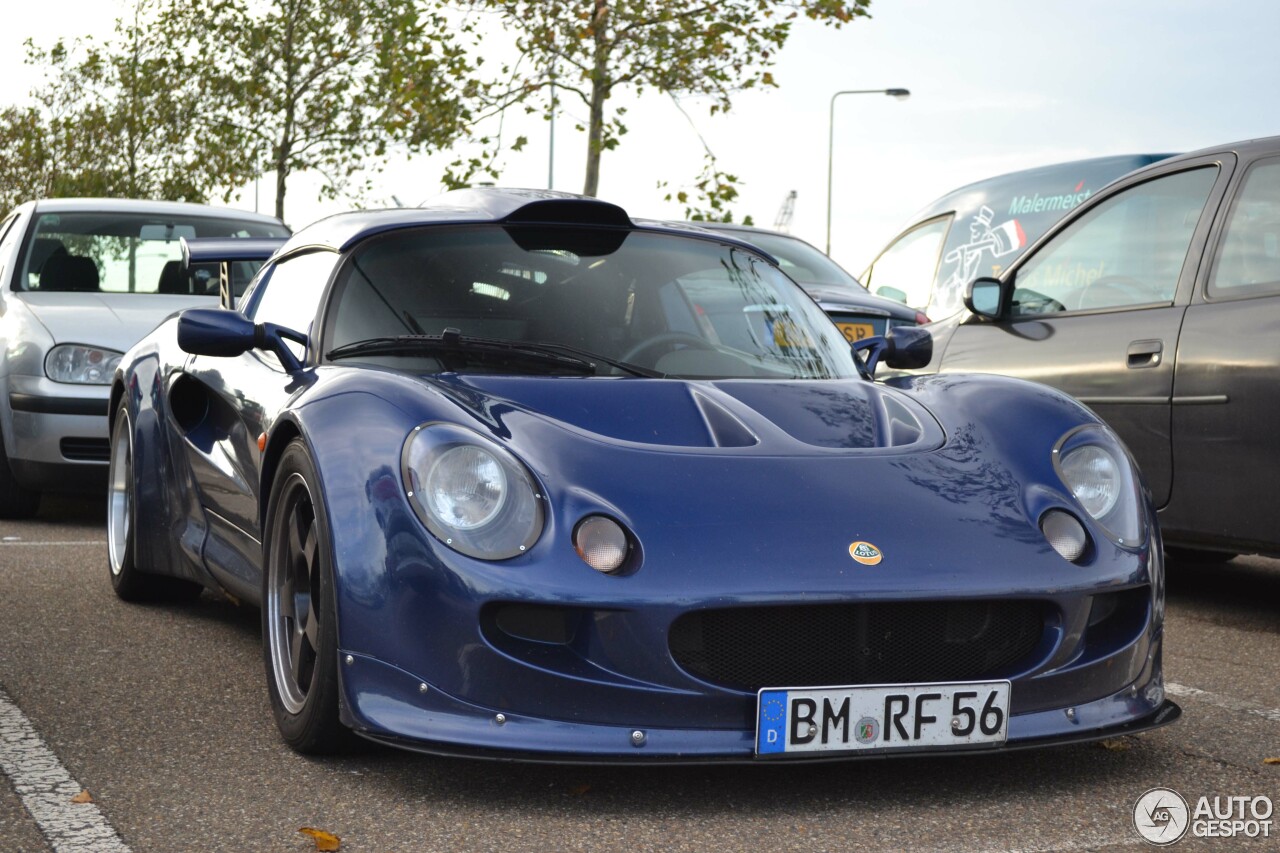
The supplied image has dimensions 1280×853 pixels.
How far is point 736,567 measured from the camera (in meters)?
3.01

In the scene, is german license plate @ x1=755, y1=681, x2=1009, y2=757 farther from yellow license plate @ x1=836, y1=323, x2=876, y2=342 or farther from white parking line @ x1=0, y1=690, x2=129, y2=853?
yellow license plate @ x1=836, y1=323, x2=876, y2=342

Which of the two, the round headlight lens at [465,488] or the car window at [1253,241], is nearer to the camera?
the round headlight lens at [465,488]

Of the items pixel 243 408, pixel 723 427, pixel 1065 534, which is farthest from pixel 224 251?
pixel 1065 534

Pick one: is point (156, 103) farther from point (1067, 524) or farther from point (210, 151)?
point (1067, 524)

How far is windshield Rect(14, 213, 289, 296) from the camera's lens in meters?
8.53

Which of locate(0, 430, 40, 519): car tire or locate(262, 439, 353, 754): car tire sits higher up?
locate(262, 439, 353, 754): car tire

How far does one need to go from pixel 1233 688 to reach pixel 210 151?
27141 millimetres

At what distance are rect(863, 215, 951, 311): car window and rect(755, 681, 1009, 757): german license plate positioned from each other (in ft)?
29.1

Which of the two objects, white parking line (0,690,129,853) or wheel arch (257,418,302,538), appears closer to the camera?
white parking line (0,690,129,853)

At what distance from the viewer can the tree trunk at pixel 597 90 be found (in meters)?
16.5

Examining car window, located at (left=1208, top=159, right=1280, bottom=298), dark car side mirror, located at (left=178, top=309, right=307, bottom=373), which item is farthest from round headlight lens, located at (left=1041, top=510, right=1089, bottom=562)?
car window, located at (left=1208, top=159, right=1280, bottom=298)

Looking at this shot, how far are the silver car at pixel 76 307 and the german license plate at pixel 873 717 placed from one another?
5.07m

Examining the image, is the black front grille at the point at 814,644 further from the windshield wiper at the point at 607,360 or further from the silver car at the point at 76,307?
the silver car at the point at 76,307

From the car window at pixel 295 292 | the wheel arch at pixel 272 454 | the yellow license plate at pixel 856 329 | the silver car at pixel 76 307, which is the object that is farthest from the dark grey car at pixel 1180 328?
the silver car at pixel 76 307
